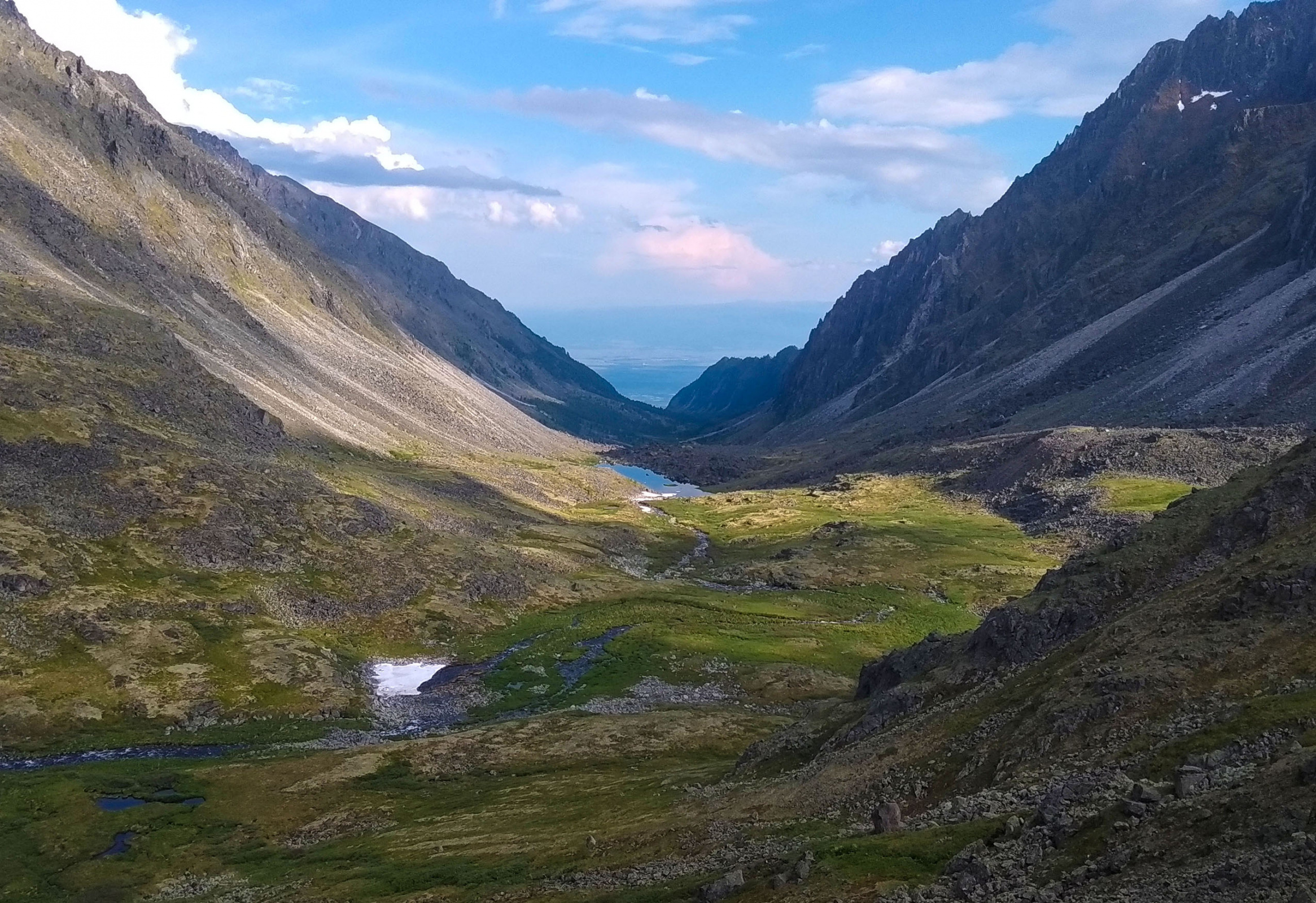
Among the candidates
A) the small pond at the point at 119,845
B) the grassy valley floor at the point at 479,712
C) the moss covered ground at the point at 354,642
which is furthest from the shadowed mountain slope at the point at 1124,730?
the small pond at the point at 119,845

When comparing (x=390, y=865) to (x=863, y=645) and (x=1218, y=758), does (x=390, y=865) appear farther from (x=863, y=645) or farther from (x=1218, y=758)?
(x=863, y=645)

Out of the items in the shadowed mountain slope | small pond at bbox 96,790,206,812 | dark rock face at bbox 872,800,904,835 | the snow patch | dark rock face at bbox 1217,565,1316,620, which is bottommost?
small pond at bbox 96,790,206,812

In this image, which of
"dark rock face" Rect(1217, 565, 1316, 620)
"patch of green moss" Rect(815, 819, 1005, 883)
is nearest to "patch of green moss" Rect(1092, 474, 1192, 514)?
"dark rock face" Rect(1217, 565, 1316, 620)

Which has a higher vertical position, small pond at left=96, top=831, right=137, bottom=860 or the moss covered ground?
the moss covered ground

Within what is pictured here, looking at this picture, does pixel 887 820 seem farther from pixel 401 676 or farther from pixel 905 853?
pixel 401 676

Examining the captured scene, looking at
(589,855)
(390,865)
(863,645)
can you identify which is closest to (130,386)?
(863,645)

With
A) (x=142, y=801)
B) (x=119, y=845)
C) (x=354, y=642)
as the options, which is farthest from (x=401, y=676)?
(x=119, y=845)

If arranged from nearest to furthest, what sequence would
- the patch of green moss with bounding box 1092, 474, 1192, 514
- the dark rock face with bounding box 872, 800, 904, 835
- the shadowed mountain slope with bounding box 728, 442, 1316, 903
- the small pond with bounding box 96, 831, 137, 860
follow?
the shadowed mountain slope with bounding box 728, 442, 1316, 903 → the dark rock face with bounding box 872, 800, 904, 835 → the small pond with bounding box 96, 831, 137, 860 → the patch of green moss with bounding box 1092, 474, 1192, 514

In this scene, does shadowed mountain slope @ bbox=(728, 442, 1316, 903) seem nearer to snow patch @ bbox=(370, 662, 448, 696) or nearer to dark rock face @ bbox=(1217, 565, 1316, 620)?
dark rock face @ bbox=(1217, 565, 1316, 620)

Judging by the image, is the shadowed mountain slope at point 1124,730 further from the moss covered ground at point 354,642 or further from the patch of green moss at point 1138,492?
the patch of green moss at point 1138,492

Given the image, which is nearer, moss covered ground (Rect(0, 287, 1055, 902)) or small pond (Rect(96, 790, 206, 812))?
moss covered ground (Rect(0, 287, 1055, 902))
